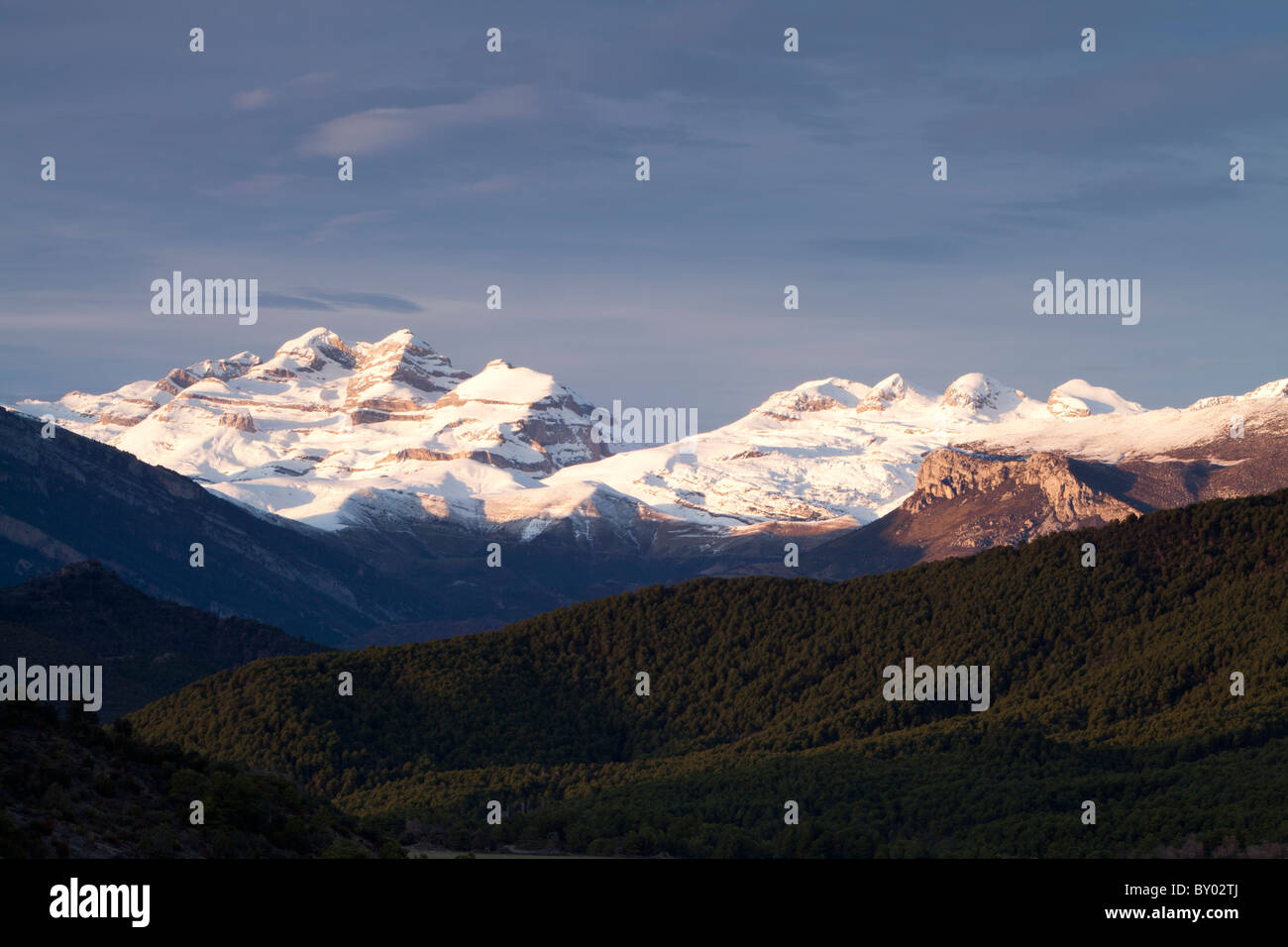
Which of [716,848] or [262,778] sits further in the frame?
[716,848]

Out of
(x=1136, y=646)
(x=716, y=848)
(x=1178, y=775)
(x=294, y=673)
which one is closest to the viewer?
(x=716, y=848)

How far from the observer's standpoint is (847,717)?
15838cm

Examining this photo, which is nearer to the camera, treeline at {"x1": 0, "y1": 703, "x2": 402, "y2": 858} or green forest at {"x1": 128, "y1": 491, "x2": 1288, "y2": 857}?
treeline at {"x1": 0, "y1": 703, "x2": 402, "y2": 858}

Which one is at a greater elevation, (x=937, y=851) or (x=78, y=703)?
(x=78, y=703)

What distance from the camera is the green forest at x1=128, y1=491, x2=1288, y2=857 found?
113438mm

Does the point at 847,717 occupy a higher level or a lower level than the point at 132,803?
lower

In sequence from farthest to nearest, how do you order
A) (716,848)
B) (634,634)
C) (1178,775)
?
1. (634,634)
2. (1178,775)
3. (716,848)

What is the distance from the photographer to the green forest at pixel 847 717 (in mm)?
113438

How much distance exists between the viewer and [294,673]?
172 m

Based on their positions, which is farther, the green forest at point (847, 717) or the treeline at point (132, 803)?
the green forest at point (847, 717)

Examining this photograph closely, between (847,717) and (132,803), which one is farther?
(847,717)
